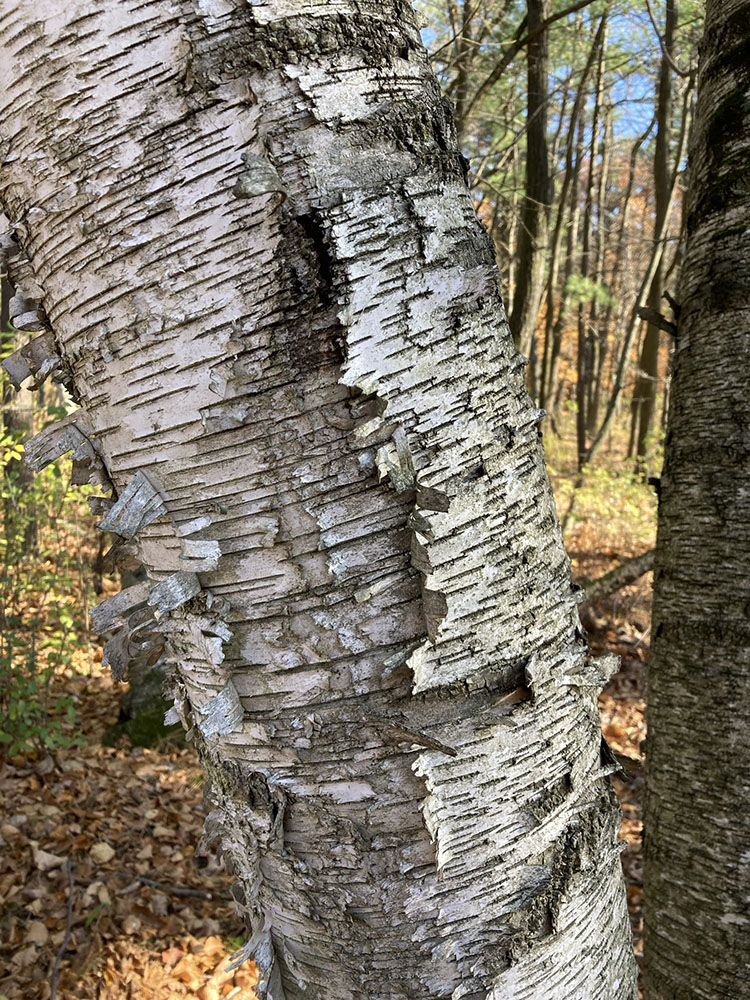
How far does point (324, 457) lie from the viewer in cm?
74

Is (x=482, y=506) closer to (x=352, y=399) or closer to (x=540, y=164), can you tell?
(x=352, y=399)

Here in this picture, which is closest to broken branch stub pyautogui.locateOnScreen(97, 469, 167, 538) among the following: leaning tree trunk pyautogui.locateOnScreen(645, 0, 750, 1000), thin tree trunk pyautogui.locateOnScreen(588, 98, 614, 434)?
leaning tree trunk pyautogui.locateOnScreen(645, 0, 750, 1000)

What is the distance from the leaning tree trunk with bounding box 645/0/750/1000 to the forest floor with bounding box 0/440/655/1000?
1.08 feet

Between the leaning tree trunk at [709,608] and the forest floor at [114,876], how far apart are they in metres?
→ 0.33

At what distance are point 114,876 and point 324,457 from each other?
374cm

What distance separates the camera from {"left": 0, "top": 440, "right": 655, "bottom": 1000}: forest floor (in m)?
2.99

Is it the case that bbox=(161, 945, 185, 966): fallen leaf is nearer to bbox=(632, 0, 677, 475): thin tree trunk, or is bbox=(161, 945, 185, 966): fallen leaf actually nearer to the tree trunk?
the tree trunk

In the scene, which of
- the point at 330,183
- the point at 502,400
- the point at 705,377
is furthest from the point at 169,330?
the point at 705,377

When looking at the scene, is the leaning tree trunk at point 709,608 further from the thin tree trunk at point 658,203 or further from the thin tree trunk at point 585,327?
the thin tree trunk at point 585,327

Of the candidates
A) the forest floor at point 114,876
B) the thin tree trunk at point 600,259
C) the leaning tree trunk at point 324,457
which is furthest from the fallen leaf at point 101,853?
the thin tree trunk at point 600,259

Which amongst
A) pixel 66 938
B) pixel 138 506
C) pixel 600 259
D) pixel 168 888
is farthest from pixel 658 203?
pixel 138 506

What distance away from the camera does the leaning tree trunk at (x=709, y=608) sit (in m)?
1.61

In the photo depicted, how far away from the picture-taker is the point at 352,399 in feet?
2.40

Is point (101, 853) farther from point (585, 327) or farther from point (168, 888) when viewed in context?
A: point (585, 327)
